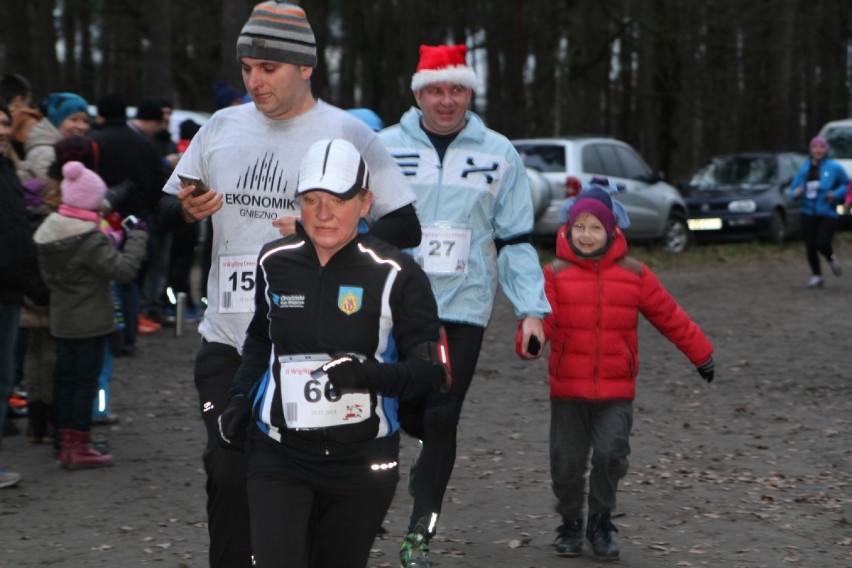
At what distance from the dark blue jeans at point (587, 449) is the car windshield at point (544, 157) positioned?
598 inches

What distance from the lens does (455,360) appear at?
239 inches

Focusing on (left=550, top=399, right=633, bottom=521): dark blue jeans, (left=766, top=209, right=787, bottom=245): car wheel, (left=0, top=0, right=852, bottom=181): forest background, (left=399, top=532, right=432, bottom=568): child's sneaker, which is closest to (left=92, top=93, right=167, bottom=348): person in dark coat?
(left=550, top=399, right=633, bottom=521): dark blue jeans

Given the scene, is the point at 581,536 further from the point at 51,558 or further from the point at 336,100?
the point at 336,100

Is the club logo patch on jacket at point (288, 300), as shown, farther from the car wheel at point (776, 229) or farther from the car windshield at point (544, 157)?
the car wheel at point (776, 229)

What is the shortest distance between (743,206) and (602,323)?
63.7ft

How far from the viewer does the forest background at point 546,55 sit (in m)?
30.1

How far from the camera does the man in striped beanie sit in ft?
16.1

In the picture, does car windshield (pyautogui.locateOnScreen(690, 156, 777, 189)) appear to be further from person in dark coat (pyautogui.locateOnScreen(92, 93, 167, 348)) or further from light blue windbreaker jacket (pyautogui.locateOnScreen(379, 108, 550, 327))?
light blue windbreaker jacket (pyautogui.locateOnScreen(379, 108, 550, 327))

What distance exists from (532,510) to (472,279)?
1925 mm

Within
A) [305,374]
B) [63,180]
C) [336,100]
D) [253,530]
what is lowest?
[253,530]

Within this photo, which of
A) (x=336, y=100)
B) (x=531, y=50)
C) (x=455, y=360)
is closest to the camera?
(x=455, y=360)

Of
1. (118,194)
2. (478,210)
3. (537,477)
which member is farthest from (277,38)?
(118,194)

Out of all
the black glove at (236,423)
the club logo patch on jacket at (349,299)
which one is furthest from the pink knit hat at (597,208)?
the black glove at (236,423)


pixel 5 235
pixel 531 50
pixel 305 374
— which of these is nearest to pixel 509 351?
pixel 5 235
